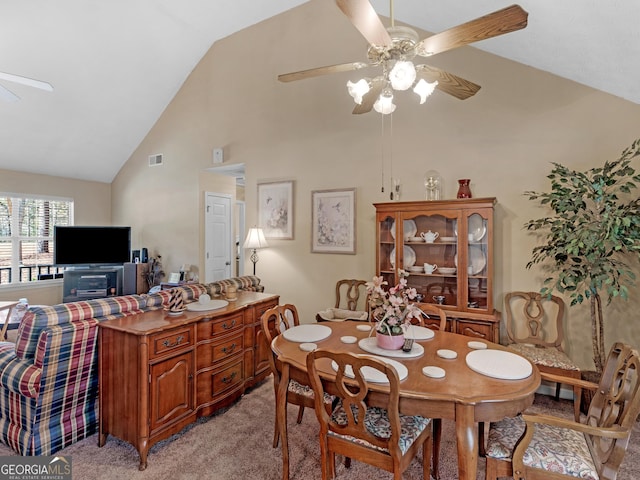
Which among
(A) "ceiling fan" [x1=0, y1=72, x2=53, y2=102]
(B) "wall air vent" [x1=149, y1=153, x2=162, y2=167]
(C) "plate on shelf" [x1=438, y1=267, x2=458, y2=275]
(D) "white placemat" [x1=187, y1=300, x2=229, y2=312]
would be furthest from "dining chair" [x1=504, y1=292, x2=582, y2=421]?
(B) "wall air vent" [x1=149, y1=153, x2=162, y2=167]

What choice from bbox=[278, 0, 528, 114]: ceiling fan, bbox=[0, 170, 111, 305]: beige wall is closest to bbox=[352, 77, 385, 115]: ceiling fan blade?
bbox=[278, 0, 528, 114]: ceiling fan

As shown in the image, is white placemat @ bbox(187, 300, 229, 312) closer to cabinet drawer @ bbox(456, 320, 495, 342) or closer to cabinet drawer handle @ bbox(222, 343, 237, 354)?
cabinet drawer handle @ bbox(222, 343, 237, 354)

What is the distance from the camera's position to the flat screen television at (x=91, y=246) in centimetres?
537

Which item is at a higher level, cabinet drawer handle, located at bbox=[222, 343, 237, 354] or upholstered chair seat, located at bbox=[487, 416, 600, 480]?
cabinet drawer handle, located at bbox=[222, 343, 237, 354]

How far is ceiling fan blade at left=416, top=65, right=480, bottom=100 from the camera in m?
2.09

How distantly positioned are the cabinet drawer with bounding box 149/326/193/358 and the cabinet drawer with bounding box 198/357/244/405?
0.33 meters

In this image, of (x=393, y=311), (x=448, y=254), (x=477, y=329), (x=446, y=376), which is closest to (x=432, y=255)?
(x=448, y=254)

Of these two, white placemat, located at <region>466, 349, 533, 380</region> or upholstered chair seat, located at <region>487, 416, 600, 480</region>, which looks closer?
upholstered chair seat, located at <region>487, 416, 600, 480</region>

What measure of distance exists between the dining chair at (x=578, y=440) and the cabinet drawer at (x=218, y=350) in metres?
1.96

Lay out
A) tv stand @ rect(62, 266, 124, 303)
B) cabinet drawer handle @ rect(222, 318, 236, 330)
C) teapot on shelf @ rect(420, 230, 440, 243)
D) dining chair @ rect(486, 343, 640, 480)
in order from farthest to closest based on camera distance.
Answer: tv stand @ rect(62, 266, 124, 303), teapot on shelf @ rect(420, 230, 440, 243), cabinet drawer handle @ rect(222, 318, 236, 330), dining chair @ rect(486, 343, 640, 480)

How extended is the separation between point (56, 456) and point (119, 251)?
13.2 ft

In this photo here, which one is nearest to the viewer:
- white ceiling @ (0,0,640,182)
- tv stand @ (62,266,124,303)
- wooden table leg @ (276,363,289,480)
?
wooden table leg @ (276,363,289,480)

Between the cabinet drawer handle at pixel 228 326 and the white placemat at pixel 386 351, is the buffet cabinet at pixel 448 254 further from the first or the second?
the cabinet drawer handle at pixel 228 326

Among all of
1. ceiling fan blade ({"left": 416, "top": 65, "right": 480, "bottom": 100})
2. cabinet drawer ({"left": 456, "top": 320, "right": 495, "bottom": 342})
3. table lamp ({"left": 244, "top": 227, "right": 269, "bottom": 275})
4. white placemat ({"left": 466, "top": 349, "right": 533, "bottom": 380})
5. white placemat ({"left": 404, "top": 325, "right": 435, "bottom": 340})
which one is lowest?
cabinet drawer ({"left": 456, "top": 320, "right": 495, "bottom": 342})
